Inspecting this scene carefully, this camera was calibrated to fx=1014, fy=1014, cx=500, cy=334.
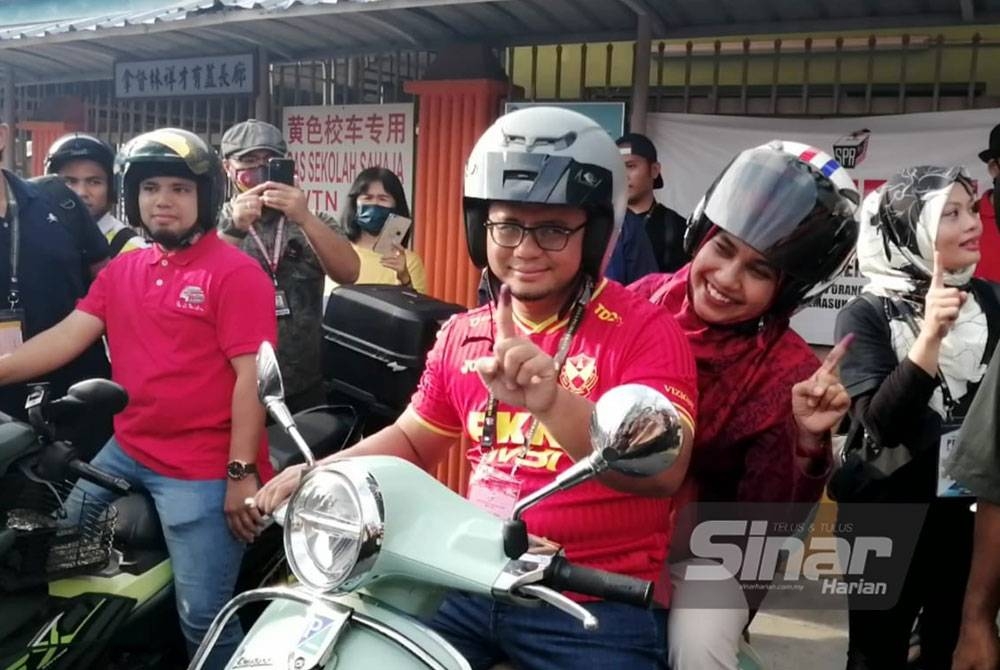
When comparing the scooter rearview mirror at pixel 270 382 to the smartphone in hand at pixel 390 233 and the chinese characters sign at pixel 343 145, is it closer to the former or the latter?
the smartphone in hand at pixel 390 233

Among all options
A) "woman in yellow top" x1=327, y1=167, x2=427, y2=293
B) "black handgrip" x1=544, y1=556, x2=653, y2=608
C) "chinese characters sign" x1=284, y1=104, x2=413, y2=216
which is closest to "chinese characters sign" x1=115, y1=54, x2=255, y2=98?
"chinese characters sign" x1=284, y1=104, x2=413, y2=216

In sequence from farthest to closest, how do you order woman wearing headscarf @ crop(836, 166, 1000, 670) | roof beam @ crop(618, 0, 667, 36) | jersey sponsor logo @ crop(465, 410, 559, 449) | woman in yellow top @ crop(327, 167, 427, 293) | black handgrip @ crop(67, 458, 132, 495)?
roof beam @ crop(618, 0, 667, 36) → woman in yellow top @ crop(327, 167, 427, 293) → woman wearing headscarf @ crop(836, 166, 1000, 670) → black handgrip @ crop(67, 458, 132, 495) → jersey sponsor logo @ crop(465, 410, 559, 449)

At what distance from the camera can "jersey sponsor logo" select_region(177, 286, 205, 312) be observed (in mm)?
2873

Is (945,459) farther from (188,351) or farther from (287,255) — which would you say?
(287,255)

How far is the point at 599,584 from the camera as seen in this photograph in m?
1.53

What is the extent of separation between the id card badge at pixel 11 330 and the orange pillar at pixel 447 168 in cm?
316

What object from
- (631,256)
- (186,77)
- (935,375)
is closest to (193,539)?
(935,375)

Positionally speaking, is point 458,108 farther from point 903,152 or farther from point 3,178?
point 3,178

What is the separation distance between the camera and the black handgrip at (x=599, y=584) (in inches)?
59.7

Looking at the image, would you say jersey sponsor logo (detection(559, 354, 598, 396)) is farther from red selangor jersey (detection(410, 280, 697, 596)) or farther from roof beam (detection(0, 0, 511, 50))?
→ roof beam (detection(0, 0, 511, 50))

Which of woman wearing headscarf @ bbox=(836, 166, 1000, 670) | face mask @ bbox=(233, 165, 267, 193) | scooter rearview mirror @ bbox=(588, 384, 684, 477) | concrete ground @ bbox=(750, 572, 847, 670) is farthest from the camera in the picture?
concrete ground @ bbox=(750, 572, 847, 670)

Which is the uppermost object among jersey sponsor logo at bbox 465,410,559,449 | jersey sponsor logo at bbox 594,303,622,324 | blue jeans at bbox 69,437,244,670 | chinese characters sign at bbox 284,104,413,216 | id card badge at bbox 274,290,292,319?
chinese characters sign at bbox 284,104,413,216

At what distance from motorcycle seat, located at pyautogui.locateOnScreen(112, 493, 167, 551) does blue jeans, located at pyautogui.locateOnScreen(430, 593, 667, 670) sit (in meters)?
1.14

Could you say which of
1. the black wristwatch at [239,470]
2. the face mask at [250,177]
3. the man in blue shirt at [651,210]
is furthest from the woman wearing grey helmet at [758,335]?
the man in blue shirt at [651,210]
